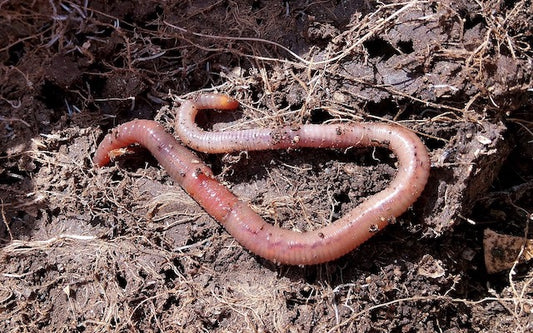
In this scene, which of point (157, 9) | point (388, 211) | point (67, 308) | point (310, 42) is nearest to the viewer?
point (388, 211)

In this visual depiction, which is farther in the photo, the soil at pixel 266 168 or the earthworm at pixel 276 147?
the soil at pixel 266 168

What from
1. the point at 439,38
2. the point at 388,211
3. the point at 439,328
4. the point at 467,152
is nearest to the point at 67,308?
the point at 388,211

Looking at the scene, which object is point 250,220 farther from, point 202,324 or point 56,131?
point 56,131

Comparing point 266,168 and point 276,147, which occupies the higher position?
point 276,147

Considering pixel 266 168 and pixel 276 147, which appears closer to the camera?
pixel 276 147
